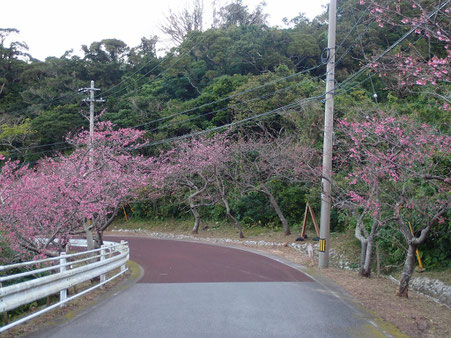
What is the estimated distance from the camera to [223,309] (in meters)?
8.12

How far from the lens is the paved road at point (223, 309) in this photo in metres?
6.57

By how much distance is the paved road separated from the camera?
6.57m

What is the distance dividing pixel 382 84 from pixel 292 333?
1071 inches

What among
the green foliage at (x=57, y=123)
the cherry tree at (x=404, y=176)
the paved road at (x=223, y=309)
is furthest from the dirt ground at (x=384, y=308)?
the green foliage at (x=57, y=123)

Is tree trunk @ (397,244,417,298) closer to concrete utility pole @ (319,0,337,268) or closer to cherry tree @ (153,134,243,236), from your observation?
concrete utility pole @ (319,0,337,268)

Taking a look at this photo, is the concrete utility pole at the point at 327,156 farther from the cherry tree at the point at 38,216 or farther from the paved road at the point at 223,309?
the cherry tree at the point at 38,216

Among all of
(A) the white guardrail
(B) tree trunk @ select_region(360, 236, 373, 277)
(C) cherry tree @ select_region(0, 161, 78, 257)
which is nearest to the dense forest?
(B) tree trunk @ select_region(360, 236, 373, 277)

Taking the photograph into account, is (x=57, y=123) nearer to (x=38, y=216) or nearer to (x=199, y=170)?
(x=199, y=170)

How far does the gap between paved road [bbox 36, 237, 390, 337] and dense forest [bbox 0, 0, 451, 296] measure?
2.86 metres

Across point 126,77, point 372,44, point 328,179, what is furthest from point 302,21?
point 328,179

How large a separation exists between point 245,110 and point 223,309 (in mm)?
23432

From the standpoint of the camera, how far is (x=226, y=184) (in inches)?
1181

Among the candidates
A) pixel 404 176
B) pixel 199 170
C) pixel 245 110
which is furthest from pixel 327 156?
pixel 245 110

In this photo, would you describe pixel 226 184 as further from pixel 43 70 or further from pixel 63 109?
pixel 43 70
